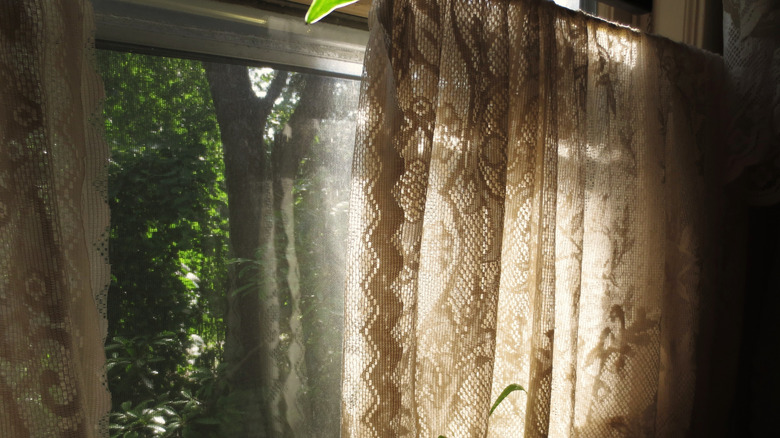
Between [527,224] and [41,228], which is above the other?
[527,224]

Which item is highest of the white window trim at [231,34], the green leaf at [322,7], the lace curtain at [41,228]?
the white window trim at [231,34]

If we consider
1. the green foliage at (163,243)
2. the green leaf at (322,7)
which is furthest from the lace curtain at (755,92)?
the green foliage at (163,243)

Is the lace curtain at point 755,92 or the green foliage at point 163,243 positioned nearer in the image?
the green foliage at point 163,243

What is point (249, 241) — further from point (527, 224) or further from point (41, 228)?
point (527, 224)

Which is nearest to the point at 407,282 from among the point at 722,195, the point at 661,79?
the point at 661,79

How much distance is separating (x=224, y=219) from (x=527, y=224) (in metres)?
0.51

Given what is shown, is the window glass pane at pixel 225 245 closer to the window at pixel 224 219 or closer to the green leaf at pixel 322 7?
the window at pixel 224 219

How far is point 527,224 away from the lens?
0.83 m

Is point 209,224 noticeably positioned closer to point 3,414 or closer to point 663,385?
point 3,414

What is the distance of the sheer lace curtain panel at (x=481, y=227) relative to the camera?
478 millimetres

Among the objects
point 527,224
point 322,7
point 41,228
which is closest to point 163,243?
point 41,228

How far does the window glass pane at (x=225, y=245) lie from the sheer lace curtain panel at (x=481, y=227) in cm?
19

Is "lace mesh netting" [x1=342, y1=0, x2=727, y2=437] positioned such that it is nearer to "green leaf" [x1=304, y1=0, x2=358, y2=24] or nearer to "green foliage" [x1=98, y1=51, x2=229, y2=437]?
"green leaf" [x1=304, y1=0, x2=358, y2=24]

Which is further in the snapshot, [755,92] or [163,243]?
[755,92]
